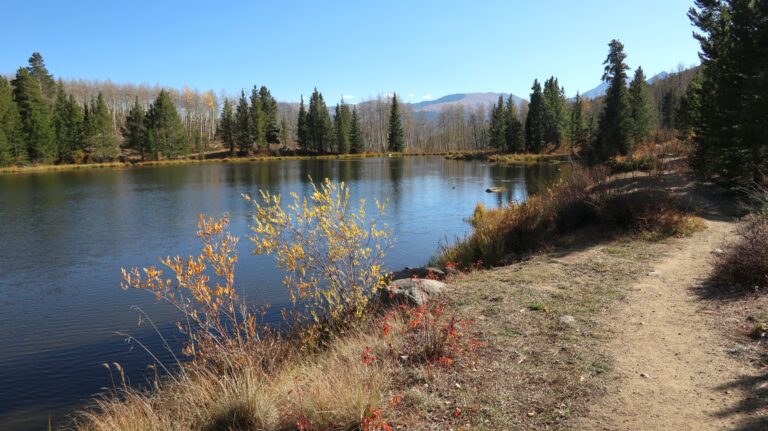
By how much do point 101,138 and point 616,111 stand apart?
6682 cm

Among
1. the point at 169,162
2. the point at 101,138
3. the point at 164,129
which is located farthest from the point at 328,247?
the point at 164,129

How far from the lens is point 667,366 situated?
17.6ft

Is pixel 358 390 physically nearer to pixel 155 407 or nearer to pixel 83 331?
pixel 155 407

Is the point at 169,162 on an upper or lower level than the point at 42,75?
lower

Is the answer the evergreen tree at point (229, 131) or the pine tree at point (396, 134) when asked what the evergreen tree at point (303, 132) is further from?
the pine tree at point (396, 134)

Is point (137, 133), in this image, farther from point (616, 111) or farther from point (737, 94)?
point (737, 94)

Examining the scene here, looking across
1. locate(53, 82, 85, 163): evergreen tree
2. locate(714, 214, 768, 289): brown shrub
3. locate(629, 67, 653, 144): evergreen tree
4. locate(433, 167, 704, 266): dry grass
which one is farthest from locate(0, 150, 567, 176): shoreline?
locate(714, 214, 768, 289): brown shrub

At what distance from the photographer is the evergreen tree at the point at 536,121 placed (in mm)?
78062

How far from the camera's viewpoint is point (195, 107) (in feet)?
417

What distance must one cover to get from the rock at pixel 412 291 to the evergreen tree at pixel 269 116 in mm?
86687

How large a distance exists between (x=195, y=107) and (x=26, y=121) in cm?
7059

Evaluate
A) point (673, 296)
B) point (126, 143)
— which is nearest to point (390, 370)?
point (673, 296)

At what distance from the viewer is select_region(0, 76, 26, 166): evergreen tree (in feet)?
179

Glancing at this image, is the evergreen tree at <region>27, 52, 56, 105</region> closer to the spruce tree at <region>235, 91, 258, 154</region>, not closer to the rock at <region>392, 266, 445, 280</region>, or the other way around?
the spruce tree at <region>235, 91, 258, 154</region>
